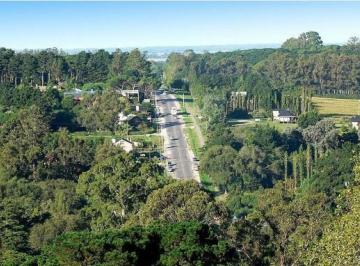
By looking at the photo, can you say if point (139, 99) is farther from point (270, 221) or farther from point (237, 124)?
point (270, 221)

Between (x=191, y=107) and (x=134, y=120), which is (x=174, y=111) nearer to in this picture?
(x=191, y=107)

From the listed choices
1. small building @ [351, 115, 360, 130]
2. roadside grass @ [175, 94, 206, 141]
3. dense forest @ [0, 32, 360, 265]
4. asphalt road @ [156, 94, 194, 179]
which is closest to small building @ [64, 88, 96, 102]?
dense forest @ [0, 32, 360, 265]

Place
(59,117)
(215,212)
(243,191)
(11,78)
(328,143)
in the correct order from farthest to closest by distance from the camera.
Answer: (11,78) < (59,117) < (328,143) < (243,191) < (215,212)

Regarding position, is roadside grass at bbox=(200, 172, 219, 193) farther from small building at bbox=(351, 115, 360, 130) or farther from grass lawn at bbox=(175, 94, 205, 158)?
small building at bbox=(351, 115, 360, 130)

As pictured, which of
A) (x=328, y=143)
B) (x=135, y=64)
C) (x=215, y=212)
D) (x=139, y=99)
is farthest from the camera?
(x=135, y=64)

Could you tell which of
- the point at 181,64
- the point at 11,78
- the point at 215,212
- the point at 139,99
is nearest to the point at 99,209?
the point at 215,212

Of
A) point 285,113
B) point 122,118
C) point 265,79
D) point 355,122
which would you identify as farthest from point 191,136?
point 265,79
